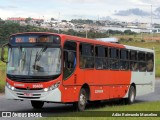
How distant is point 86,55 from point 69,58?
142 cm

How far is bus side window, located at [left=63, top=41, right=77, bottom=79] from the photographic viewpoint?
1549 cm

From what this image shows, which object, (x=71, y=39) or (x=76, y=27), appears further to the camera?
(x=76, y=27)

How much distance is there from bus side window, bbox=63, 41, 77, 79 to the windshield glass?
281mm

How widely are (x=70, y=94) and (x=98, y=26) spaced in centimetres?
9120

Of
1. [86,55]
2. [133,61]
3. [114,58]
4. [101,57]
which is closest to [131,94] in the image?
[133,61]

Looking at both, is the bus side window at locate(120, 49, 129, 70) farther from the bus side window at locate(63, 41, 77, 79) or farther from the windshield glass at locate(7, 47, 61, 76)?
the windshield glass at locate(7, 47, 61, 76)

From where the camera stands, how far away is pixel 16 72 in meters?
15.6

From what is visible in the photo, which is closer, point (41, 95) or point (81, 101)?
point (41, 95)

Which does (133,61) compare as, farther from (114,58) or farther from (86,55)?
(86,55)

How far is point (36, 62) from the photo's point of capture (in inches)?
603

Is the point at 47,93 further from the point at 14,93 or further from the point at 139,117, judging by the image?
the point at 139,117

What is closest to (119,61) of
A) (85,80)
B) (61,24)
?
(85,80)

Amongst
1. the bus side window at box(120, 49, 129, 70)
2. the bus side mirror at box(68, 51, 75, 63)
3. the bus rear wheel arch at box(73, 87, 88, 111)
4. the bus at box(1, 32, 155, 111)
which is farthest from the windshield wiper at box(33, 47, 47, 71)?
the bus side window at box(120, 49, 129, 70)

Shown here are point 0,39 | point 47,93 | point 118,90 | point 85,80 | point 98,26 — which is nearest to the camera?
point 47,93
